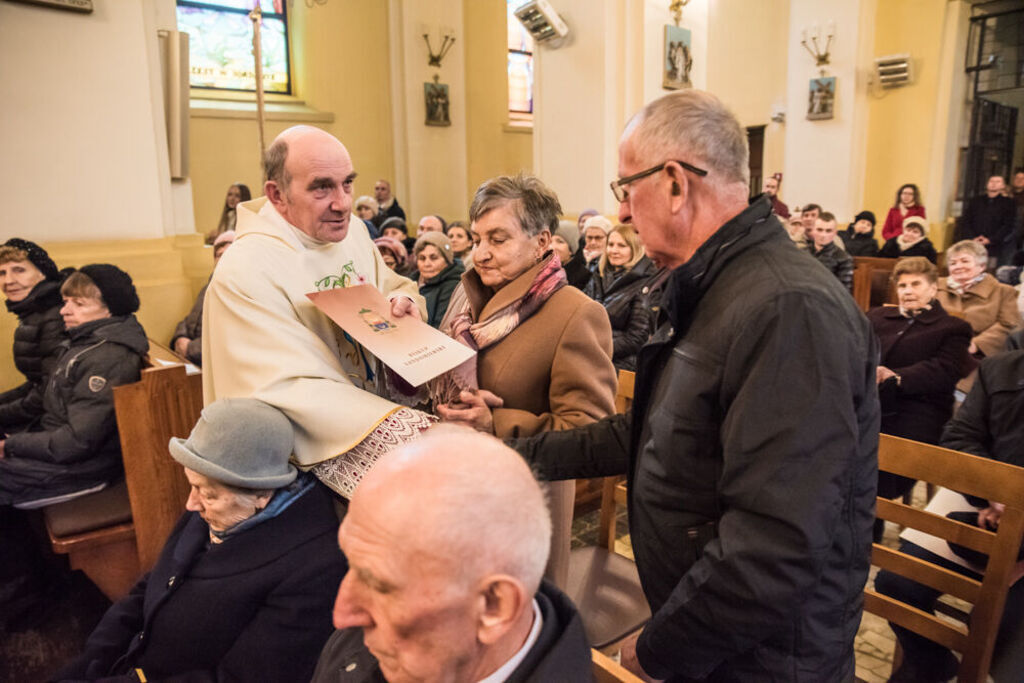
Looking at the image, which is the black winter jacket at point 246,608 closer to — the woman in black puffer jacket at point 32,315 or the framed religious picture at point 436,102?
the woman in black puffer jacket at point 32,315

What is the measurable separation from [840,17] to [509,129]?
522 centimetres

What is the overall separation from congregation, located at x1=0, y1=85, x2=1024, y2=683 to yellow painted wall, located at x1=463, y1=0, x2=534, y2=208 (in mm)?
8925

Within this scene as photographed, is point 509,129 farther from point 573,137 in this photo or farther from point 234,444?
point 234,444

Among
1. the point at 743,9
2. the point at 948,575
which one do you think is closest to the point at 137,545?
the point at 948,575

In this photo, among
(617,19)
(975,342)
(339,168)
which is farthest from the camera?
(617,19)

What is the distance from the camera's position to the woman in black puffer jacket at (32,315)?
3.11 m

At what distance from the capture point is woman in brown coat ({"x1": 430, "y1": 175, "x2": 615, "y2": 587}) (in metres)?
1.83

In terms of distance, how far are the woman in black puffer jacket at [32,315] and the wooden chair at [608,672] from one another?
9.48 ft

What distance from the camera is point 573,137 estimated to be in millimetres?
7684

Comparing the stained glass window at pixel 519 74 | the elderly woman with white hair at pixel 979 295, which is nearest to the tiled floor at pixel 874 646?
the elderly woman with white hair at pixel 979 295

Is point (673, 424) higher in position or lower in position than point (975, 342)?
higher

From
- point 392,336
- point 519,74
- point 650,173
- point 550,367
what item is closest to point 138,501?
point 392,336

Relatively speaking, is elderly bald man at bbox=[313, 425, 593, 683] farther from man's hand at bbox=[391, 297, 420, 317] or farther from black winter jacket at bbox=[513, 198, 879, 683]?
man's hand at bbox=[391, 297, 420, 317]

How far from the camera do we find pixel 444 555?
0.87 meters
